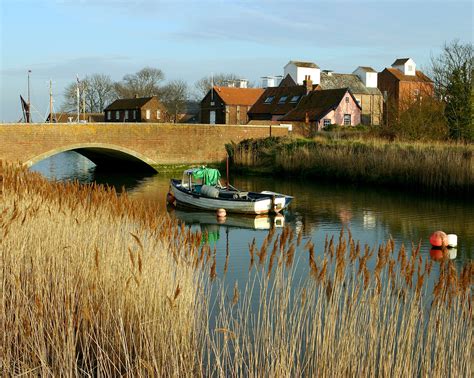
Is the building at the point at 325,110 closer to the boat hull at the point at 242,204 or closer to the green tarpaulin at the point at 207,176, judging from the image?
the green tarpaulin at the point at 207,176

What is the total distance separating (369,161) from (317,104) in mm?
21066

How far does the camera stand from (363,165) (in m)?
29.8

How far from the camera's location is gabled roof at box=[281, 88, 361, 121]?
48.5 m

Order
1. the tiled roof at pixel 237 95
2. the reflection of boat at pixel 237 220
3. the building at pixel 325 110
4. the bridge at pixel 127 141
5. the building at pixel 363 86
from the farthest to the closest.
→ 1. the tiled roof at pixel 237 95
2. the building at pixel 363 86
3. the building at pixel 325 110
4. the bridge at pixel 127 141
5. the reflection of boat at pixel 237 220

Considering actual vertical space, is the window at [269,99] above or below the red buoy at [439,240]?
above

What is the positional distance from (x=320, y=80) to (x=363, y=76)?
15.2 ft

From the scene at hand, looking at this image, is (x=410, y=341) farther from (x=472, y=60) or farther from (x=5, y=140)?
(x=472, y=60)

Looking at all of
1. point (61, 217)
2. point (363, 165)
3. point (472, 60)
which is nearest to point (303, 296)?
point (61, 217)

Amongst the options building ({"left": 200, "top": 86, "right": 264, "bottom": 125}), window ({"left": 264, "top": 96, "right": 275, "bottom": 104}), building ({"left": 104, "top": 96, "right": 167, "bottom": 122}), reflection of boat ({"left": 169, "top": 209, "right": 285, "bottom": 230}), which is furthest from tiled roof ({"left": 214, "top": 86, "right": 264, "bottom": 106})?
reflection of boat ({"left": 169, "top": 209, "right": 285, "bottom": 230})

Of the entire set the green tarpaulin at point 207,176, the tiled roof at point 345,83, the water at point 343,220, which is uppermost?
the tiled roof at point 345,83

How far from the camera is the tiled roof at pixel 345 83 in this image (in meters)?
58.9

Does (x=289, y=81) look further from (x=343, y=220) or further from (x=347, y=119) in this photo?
(x=343, y=220)

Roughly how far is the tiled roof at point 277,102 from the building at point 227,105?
3389mm

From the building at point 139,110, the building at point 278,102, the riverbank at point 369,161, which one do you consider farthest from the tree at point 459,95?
the building at point 139,110
